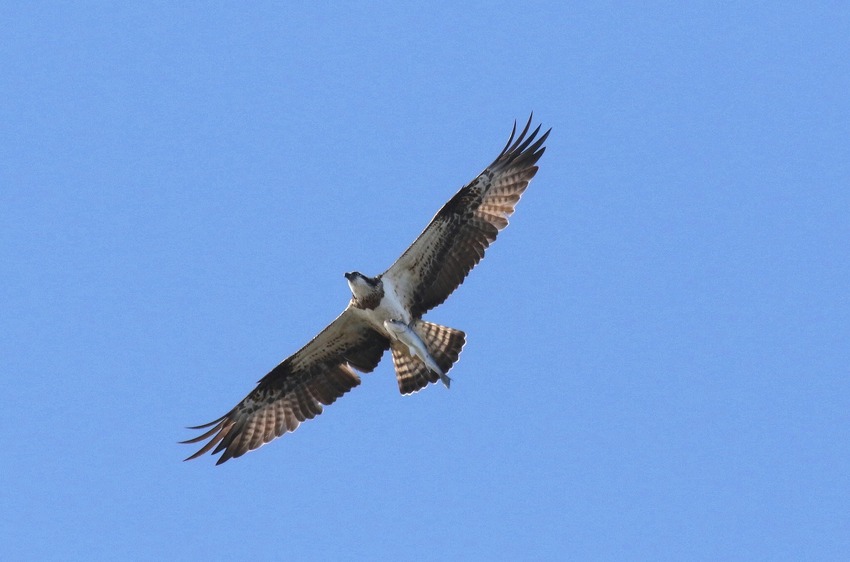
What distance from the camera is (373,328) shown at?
62.2 ft

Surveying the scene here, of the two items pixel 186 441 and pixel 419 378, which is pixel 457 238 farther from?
pixel 186 441

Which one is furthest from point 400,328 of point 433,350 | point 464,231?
point 464,231

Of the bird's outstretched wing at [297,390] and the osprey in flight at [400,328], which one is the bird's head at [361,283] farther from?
the bird's outstretched wing at [297,390]

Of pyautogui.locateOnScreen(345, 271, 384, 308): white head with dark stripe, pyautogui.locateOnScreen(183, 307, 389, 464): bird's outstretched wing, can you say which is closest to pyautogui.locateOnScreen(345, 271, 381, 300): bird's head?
pyautogui.locateOnScreen(345, 271, 384, 308): white head with dark stripe

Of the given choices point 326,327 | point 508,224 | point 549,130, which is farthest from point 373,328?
point 549,130

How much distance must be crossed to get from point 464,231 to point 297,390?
3124 millimetres

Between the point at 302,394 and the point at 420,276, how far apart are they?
2.31 meters

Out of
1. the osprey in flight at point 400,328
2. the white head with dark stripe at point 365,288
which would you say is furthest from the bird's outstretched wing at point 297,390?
the white head with dark stripe at point 365,288

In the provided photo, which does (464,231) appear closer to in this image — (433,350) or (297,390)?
(433,350)

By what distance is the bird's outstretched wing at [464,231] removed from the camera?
18.6 metres

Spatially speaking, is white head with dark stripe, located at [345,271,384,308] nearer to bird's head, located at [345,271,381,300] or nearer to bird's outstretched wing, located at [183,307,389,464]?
bird's head, located at [345,271,381,300]

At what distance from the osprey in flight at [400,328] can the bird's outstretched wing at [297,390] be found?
13 mm

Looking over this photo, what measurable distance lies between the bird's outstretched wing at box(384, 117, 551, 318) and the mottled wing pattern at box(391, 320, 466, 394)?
0.30 metres

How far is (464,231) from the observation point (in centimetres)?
1864
